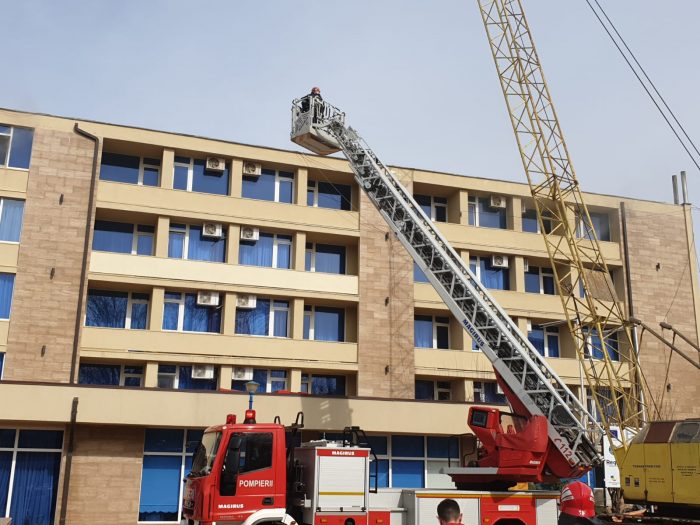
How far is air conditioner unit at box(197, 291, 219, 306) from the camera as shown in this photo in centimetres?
2889

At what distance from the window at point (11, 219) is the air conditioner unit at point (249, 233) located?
26.7ft

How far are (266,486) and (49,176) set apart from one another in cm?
1821

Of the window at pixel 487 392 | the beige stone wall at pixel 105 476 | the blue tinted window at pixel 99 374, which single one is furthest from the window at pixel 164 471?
the window at pixel 487 392

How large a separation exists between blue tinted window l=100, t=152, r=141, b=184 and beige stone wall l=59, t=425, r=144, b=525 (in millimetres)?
10212

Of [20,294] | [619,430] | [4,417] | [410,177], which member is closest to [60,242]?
[20,294]

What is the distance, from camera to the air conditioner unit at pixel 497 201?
34.4 m

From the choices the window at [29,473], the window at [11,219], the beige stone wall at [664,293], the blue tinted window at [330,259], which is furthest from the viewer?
the beige stone wall at [664,293]

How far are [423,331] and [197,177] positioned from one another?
11.5 m

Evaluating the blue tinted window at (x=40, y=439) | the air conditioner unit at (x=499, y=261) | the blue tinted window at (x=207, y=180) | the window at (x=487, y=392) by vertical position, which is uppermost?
the blue tinted window at (x=207, y=180)

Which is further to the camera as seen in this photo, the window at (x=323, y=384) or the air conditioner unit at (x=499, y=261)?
the air conditioner unit at (x=499, y=261)

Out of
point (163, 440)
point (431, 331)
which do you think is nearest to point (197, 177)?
point (163, 440)

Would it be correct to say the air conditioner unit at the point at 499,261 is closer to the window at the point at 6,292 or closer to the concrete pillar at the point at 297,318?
the concrete pillar at the point at 297,318

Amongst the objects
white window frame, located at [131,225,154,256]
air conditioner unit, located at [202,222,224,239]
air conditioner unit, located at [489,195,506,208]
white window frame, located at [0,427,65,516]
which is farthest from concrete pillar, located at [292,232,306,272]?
white window frame, located at [0,427,65,516]

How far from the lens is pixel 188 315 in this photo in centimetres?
2905
